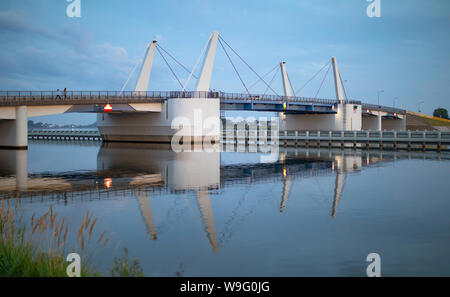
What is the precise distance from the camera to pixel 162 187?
18406 mm

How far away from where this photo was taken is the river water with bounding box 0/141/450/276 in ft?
27.7

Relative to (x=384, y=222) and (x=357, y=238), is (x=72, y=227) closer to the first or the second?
(x=357, y=238)

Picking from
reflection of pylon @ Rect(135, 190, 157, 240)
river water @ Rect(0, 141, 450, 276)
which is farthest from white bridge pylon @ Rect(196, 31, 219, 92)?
reflection of pylon @ Rect(135, 190, 157, 240)

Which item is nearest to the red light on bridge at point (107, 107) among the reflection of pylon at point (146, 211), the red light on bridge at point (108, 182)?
the red light on bridge at point (108, 182)

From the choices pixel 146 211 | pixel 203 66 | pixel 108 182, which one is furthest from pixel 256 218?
pixel 203 66

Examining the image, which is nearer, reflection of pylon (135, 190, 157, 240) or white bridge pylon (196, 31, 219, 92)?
reflection of pylon (135, 190, 157, 240)

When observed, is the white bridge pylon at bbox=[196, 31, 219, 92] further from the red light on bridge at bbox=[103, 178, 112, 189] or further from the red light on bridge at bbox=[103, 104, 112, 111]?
the red light on bridge at bbox=[103, 178, 112, 189]

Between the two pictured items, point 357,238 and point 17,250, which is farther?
point 357,238

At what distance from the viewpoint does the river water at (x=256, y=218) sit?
8.44 meters

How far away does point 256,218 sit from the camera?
12477mm

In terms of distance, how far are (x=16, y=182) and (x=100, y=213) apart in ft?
30.6

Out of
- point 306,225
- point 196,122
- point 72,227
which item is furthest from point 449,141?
point 72,227

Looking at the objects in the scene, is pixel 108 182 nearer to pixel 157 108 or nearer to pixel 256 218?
pixel 256 218

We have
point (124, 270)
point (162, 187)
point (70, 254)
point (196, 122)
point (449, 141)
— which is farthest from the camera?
point (196, 122)
